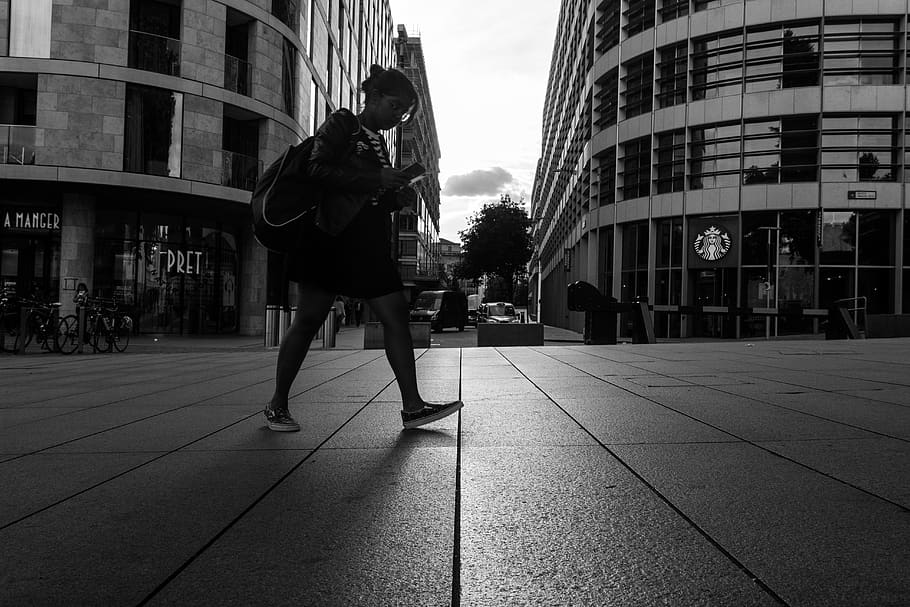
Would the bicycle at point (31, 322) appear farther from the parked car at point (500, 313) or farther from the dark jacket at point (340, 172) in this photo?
the parked car at point (500, 313)

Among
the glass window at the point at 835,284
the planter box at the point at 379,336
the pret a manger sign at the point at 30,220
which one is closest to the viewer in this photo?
the planter box at the point at 379,336

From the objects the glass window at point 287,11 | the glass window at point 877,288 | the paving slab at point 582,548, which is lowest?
the paving slab at point 582,548

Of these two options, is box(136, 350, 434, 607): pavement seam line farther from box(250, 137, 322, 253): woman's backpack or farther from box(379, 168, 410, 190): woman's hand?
box(379, 168, 410, 190): woman's hand

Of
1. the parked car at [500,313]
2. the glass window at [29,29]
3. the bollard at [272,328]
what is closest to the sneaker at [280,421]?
the bollard at [272,328]

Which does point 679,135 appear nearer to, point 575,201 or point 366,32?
point 575,201

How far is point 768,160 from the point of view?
2336 cm

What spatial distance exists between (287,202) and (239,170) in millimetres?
19014

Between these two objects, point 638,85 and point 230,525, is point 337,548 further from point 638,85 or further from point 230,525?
point 638,85

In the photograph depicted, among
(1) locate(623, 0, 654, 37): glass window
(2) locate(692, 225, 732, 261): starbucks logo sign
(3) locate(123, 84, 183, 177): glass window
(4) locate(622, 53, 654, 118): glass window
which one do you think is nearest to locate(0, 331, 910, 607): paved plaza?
(3) locate(123, 84, 183, 177): glass window

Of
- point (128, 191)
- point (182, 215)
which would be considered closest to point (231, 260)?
point (182, 215)

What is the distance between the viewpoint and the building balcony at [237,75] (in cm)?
2106

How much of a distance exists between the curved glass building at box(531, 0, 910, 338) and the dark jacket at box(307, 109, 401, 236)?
18.7 metres

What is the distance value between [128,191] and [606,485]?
1992 centimetres

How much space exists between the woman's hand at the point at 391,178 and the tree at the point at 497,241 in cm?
5227
